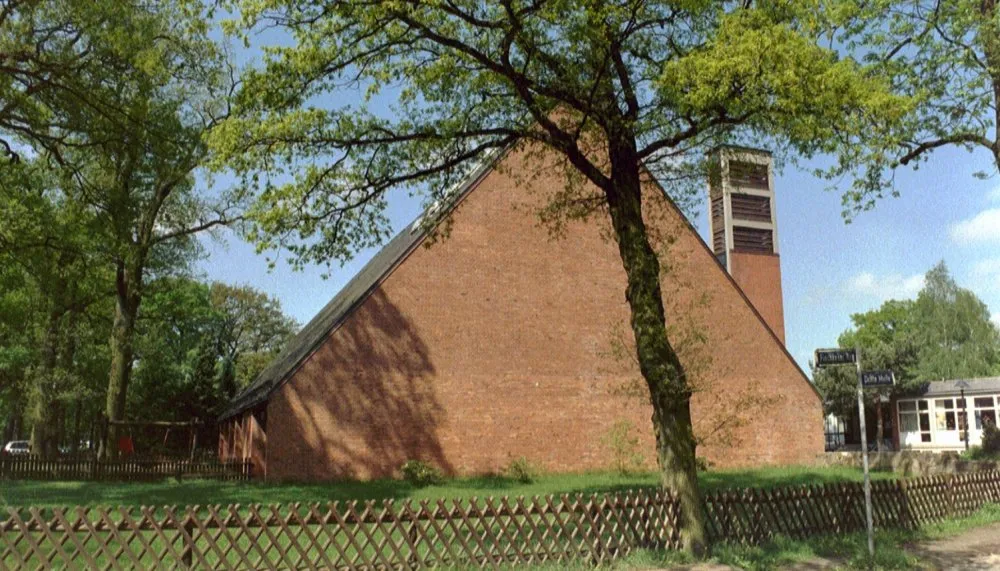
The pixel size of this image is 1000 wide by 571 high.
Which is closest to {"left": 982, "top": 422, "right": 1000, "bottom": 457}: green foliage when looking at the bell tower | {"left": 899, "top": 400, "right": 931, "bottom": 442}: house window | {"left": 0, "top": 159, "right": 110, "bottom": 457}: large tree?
the bell tower

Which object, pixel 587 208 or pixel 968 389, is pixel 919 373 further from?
pixel 587 208

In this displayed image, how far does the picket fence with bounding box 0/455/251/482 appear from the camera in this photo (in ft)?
87.2

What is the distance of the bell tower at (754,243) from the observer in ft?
119

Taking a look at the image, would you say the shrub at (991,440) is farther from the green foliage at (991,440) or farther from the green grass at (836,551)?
the green grass at (836,551)

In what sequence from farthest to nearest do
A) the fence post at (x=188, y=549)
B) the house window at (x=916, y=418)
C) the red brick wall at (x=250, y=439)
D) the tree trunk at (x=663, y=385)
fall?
the house window at (x=916, y=418) → the red brick wall at (x=250, y=439) → the tree trunk at (x=663, y=385) → the fence post at (x=188, y=549)

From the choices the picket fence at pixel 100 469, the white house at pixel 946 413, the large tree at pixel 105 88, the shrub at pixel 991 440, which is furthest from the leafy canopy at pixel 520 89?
the white house at pixel 946 413

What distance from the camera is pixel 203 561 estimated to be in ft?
26.5

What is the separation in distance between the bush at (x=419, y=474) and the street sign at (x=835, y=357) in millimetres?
14564

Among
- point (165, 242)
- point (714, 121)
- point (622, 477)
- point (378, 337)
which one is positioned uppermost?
point (165, 242)

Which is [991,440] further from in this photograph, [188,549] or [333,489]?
[188,549]

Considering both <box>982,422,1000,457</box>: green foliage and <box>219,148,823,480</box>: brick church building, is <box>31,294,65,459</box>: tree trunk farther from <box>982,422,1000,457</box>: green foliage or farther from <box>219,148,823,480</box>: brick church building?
<box>982,422,1000,457</box>: green foliage

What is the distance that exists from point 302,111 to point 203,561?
589 cm

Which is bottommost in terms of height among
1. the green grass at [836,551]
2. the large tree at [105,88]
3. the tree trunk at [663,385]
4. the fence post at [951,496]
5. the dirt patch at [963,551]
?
the dirt patch at [963,551]

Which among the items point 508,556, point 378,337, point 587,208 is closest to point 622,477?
point 378,337
